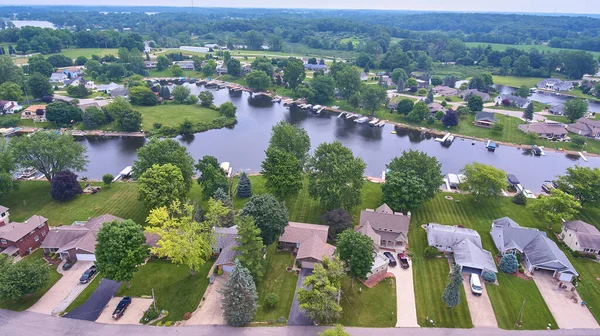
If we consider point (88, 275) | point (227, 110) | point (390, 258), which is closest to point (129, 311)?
point (88, 275)

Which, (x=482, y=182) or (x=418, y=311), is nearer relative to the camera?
(x=418, y=311)

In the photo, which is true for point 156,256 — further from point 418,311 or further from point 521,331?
point 521,331

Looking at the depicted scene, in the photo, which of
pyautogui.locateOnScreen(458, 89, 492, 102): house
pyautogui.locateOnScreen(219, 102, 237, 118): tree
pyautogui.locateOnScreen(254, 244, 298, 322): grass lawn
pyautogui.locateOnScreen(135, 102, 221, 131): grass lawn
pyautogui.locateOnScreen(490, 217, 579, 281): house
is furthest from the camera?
pyautogui.locateOnScreen(458, 89, 492, 102): house

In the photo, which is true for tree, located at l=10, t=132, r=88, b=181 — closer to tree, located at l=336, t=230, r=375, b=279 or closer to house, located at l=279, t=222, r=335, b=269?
house, located at l=279, t=222, r=335, b=269

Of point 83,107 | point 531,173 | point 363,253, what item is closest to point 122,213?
point 363,253

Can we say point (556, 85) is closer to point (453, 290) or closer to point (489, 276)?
point (489, 276)

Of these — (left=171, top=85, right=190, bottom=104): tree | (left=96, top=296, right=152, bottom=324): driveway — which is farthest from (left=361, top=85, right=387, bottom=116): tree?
(left=96, top=296, right=152, bottom=324): driveway
